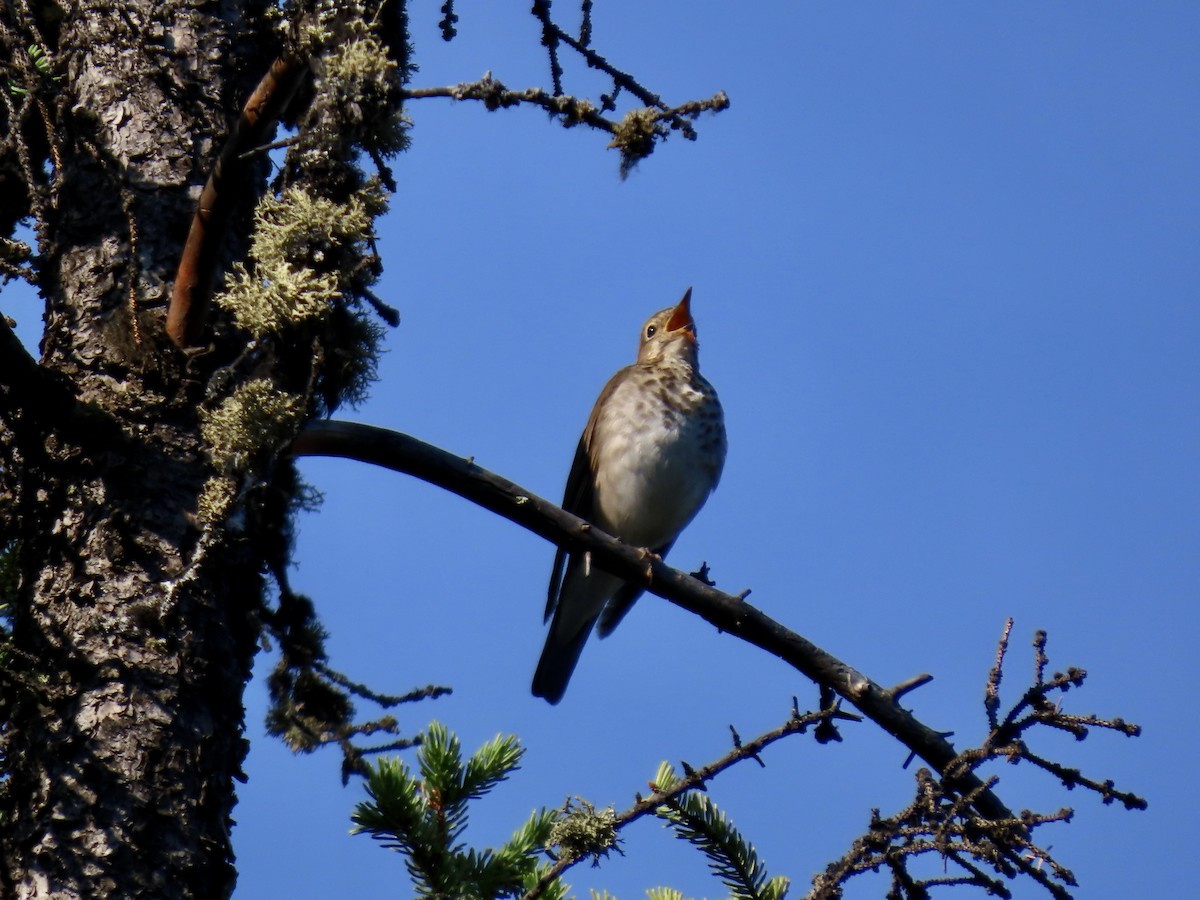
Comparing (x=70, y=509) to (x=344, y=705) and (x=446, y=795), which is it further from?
(x=446, y=795)

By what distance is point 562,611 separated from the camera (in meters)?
6.32

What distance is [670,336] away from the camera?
6969 mm

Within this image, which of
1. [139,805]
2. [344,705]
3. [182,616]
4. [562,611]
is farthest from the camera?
[562,611]

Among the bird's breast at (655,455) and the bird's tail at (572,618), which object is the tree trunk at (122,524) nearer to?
the bird's breast at (655,455)

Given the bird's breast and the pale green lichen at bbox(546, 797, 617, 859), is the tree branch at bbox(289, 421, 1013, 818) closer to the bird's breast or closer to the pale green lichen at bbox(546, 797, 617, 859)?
the pale green lichen at bbox(546, 797, 617, 859)

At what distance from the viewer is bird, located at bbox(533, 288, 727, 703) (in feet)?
19.8

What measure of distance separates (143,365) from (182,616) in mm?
656

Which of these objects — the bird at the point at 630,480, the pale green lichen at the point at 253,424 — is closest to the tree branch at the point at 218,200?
the pale green lichen at the point at 253,424

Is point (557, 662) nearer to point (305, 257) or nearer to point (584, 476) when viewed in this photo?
point (584, 476)

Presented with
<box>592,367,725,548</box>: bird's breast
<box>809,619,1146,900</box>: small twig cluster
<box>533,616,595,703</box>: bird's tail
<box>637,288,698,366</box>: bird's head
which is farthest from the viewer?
<box>637,288,698,366</box>: bird's head

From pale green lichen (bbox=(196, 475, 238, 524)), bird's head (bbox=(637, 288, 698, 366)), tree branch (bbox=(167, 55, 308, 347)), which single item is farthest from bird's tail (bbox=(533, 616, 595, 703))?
pale green lichen (bbox=(196, 475, 238, 524))

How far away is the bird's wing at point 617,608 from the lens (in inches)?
239

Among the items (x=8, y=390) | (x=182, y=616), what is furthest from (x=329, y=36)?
(x=182, y=616)

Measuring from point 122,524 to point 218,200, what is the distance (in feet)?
2.52
